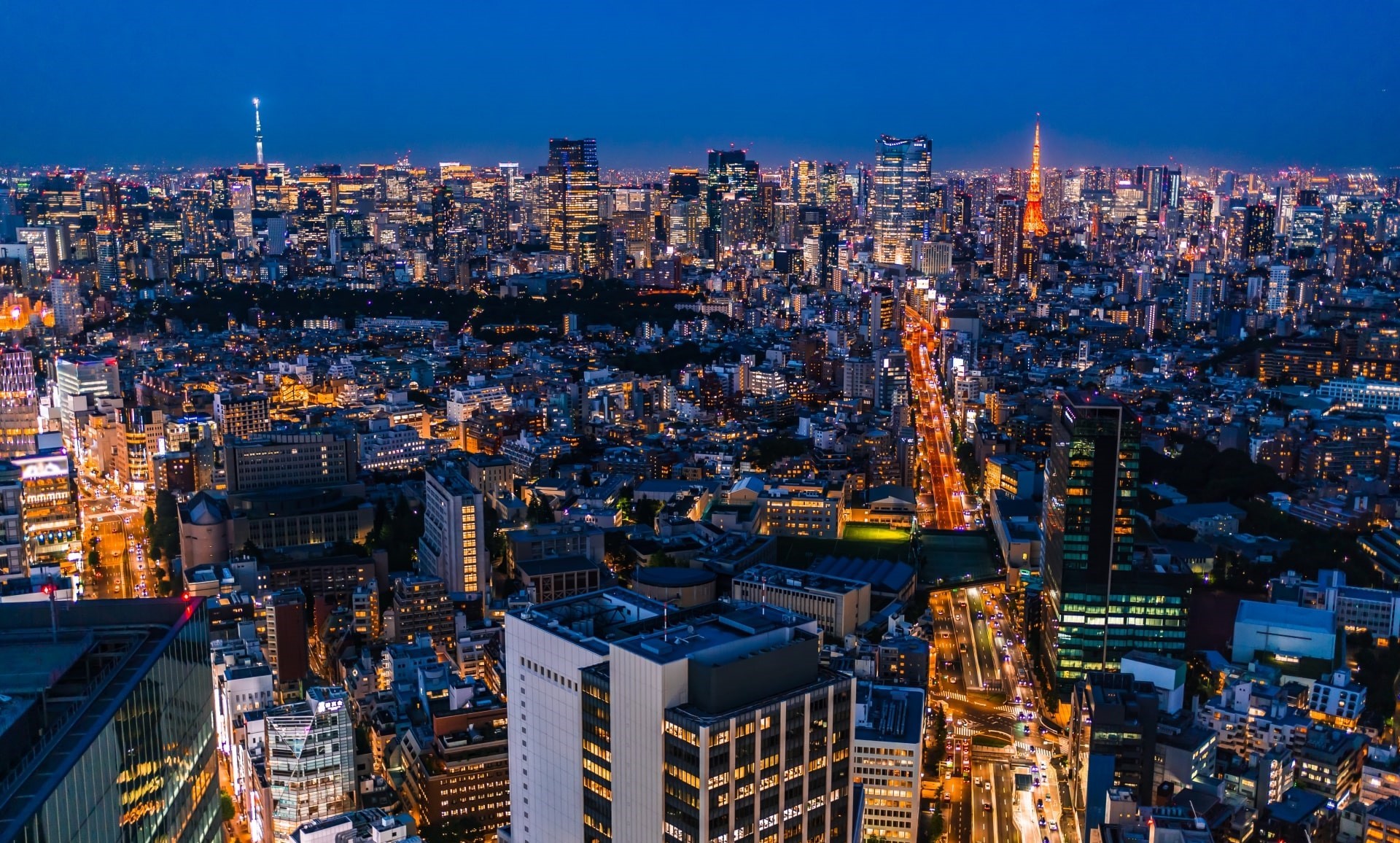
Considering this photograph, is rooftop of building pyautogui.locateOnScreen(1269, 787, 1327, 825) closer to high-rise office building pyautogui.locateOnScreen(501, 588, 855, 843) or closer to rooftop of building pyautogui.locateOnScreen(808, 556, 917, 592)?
high-rise office building pyautogui.locateOnScreen(501, 588, 855, 843)

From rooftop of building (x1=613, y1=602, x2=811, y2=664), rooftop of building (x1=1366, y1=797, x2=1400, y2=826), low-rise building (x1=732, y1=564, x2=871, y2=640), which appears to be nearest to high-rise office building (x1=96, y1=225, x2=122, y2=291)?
low-rise building (x1=732, y1=564, x2=871, y2=640)

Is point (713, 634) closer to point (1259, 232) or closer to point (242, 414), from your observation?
point (242, 414)

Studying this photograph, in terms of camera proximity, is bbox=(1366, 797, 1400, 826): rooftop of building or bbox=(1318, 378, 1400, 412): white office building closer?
bbox=(1366, 797, 1400, 826): rooftop of building

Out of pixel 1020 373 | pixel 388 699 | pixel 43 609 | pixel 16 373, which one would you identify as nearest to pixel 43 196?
pixel 16 373

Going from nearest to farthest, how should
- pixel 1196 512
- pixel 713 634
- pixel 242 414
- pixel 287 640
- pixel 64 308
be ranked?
pixel 713 634
pixel 287 640
pixel 1196 512
pixel 242 414
pixel 64 308

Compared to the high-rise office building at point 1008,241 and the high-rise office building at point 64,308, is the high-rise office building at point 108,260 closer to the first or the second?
the high-rise office building at point 64,308

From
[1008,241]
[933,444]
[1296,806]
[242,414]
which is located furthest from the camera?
[1008,241]

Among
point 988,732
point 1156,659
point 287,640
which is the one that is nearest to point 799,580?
point 988,732
